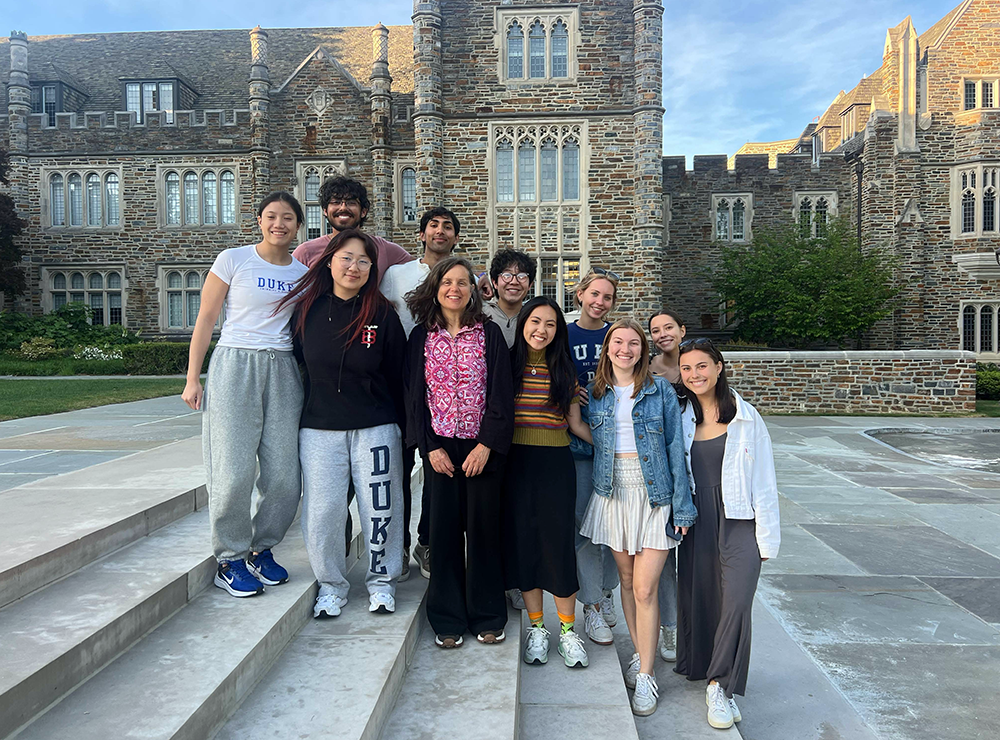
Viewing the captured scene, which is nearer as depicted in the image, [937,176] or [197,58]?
[937,176]

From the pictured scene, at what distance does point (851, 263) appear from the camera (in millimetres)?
19594

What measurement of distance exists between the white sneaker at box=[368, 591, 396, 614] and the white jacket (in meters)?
1.48

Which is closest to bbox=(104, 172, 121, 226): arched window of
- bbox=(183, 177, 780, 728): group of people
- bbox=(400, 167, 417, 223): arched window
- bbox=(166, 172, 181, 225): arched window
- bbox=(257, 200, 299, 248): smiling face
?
bbox=(166, 172, 181, 225): arched window

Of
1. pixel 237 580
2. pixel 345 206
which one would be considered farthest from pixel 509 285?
pixel 237 580

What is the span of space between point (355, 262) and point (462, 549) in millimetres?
1338

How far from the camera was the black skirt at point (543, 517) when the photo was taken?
9.46ft

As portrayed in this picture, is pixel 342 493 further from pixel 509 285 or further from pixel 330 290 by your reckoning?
pixel 509 285

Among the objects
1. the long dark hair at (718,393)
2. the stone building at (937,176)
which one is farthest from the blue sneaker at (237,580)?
the stone building at (937,176)

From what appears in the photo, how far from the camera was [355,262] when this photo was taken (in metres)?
2.88

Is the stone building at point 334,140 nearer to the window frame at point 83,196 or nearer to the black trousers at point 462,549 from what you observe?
the window frame at point 83,196

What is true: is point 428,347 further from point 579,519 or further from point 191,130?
point 191,130

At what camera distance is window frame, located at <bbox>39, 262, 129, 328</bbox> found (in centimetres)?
2225

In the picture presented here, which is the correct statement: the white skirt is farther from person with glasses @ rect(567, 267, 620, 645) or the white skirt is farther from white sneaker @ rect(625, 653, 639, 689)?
white sneaker @ rect(625, 653, 639, 689)

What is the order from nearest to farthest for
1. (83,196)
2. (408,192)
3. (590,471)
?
(590,471), (408,192), (83,196)
